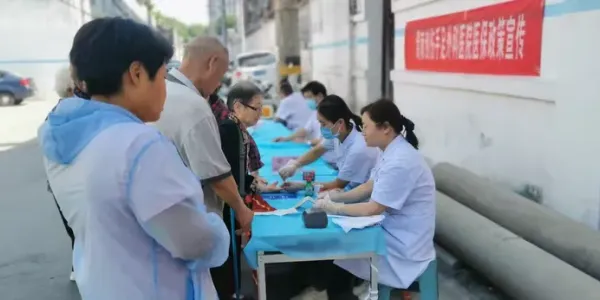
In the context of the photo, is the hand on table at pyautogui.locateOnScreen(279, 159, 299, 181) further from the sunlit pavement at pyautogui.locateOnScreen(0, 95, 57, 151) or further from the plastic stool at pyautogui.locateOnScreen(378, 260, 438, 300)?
the sunlit pavement at pyautogui.locateOnScreen(0, 95, 57, 151)

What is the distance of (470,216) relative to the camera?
10.9ft

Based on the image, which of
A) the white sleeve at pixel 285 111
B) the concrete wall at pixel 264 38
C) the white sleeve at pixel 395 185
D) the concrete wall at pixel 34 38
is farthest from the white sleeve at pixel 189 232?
the concrete wall at pixel 264 38

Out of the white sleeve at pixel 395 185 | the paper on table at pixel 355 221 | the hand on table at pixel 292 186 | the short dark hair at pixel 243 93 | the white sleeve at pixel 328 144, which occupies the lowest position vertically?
the hand on table at pixel 292 186

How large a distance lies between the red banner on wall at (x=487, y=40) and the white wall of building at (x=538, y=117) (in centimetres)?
7

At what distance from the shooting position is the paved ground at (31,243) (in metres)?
3.46

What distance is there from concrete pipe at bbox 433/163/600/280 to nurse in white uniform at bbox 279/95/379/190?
0.82 meters

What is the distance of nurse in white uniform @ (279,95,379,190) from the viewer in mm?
3191

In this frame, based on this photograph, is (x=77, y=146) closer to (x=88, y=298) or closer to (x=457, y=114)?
(x=88, y=298)

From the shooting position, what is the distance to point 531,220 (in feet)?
9.89

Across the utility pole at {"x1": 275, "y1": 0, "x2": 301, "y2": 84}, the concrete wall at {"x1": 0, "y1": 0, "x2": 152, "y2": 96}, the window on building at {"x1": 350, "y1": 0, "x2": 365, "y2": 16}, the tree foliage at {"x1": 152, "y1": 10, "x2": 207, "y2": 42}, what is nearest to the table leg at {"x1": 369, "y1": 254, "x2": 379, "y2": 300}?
the window on building at {"x1": 350, "y1": 0, "x2": 365, "y2": 16}

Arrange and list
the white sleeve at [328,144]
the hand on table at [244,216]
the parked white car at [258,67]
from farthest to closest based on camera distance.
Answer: the parked white car at [258,67] < the white sleeve at [328,144] < the hand on table at [244,216]

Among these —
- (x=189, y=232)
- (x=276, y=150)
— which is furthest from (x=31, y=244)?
(x=189, y=232)

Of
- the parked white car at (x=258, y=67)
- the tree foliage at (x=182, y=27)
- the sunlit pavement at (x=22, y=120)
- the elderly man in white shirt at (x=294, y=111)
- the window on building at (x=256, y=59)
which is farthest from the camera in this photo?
the tree foliage at (x=182, y=27)

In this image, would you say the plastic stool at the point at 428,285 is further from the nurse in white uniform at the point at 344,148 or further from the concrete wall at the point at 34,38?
the concrete wall at the point at 34,38
